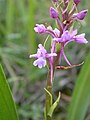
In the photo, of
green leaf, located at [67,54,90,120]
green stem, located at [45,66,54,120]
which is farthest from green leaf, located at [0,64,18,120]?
green leaf, located at [67,54,90,120]

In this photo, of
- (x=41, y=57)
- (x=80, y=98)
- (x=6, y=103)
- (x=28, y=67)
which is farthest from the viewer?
(x=28, y=67)

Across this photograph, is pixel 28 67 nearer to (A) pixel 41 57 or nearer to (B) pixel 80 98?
(B) pixel 80 98

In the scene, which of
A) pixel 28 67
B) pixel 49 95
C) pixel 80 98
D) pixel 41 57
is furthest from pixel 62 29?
pixel 28 67

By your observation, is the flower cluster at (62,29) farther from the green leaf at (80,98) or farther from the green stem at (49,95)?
the green leaf at (80,98)

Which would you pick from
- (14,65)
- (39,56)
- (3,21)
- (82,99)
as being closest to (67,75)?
(14,65)

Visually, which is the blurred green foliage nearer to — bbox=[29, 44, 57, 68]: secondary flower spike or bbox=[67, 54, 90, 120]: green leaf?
bbox=[67, 54, 90, 120]: green leaf
